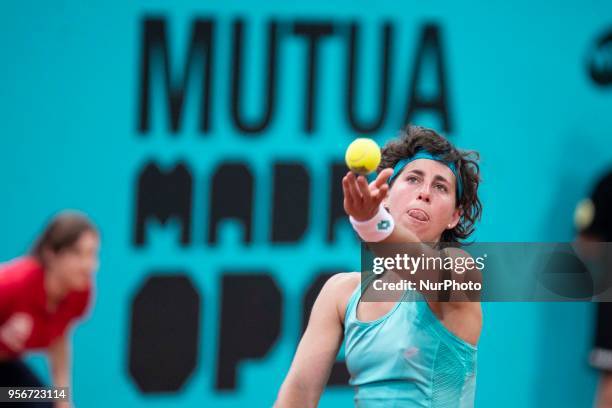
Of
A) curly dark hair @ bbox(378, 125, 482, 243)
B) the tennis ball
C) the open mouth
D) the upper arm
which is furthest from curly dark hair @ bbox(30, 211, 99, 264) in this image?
the tennis ball

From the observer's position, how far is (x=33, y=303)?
9.64 feet

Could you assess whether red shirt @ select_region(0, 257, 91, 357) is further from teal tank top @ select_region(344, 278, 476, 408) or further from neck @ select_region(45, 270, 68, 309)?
teal tank top @ select_region(344, 278, 476, 408)

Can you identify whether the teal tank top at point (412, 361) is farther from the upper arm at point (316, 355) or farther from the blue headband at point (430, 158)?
the blue headband at point (430, 158)

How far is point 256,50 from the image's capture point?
470 centimetres

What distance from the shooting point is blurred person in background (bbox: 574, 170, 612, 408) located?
450 centimetres

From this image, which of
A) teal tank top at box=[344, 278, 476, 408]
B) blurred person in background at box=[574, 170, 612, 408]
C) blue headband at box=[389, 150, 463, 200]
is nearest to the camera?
teal tank top at box=[344, 278, 476, 408]

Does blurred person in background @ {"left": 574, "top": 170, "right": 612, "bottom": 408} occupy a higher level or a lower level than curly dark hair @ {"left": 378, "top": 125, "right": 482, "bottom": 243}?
lower

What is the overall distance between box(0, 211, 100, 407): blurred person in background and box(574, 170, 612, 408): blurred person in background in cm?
261

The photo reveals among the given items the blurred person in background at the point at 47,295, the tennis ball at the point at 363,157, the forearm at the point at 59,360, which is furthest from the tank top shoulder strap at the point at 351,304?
the forearm at the point at 59,360

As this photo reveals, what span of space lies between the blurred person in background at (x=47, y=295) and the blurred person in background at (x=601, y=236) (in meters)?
2.61

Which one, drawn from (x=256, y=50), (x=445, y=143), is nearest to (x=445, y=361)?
(x=445, y=143)

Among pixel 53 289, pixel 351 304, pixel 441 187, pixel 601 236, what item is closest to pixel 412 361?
pixel 351 304

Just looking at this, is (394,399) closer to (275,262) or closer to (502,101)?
(275,262)

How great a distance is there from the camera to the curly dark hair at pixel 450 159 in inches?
101
